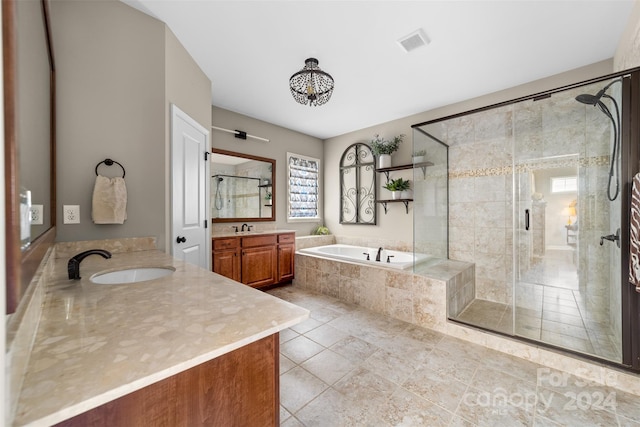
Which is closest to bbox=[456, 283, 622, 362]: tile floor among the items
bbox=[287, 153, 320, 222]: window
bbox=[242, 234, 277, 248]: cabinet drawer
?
bbox=[242, 234, 277, 248]: cabinet drawer

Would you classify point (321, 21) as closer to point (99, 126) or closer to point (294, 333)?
point (99, 126)

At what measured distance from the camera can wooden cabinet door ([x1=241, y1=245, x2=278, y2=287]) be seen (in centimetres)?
344

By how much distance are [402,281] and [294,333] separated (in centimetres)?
123

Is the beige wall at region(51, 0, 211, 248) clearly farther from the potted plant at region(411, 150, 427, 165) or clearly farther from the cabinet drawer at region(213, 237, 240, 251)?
the potted plant at region(411, 150, 427, 165)

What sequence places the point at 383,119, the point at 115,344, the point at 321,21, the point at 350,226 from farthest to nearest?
1. the point at 350,226
2. the point at 383,119
3. the point at 321,21
4. the point at 115,344

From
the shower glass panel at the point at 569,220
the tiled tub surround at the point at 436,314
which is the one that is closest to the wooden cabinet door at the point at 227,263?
the tiled tub surround at the point at 436,314

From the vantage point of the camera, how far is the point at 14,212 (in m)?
0.39

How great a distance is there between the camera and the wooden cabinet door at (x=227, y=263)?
3108mm

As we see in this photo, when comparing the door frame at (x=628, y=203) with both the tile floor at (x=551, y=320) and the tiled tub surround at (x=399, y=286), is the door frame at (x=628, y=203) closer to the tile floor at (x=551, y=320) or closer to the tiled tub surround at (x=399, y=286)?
the tile floor at (x=551, y=320)

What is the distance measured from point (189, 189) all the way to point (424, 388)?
8.16ft

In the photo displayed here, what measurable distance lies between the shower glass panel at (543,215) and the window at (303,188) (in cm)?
226

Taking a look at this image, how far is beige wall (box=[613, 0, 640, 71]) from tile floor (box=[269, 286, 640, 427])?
2312mm

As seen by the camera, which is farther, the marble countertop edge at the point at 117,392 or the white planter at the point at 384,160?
the white planter at the point at 384,160

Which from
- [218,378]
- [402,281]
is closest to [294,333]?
[402,281]
